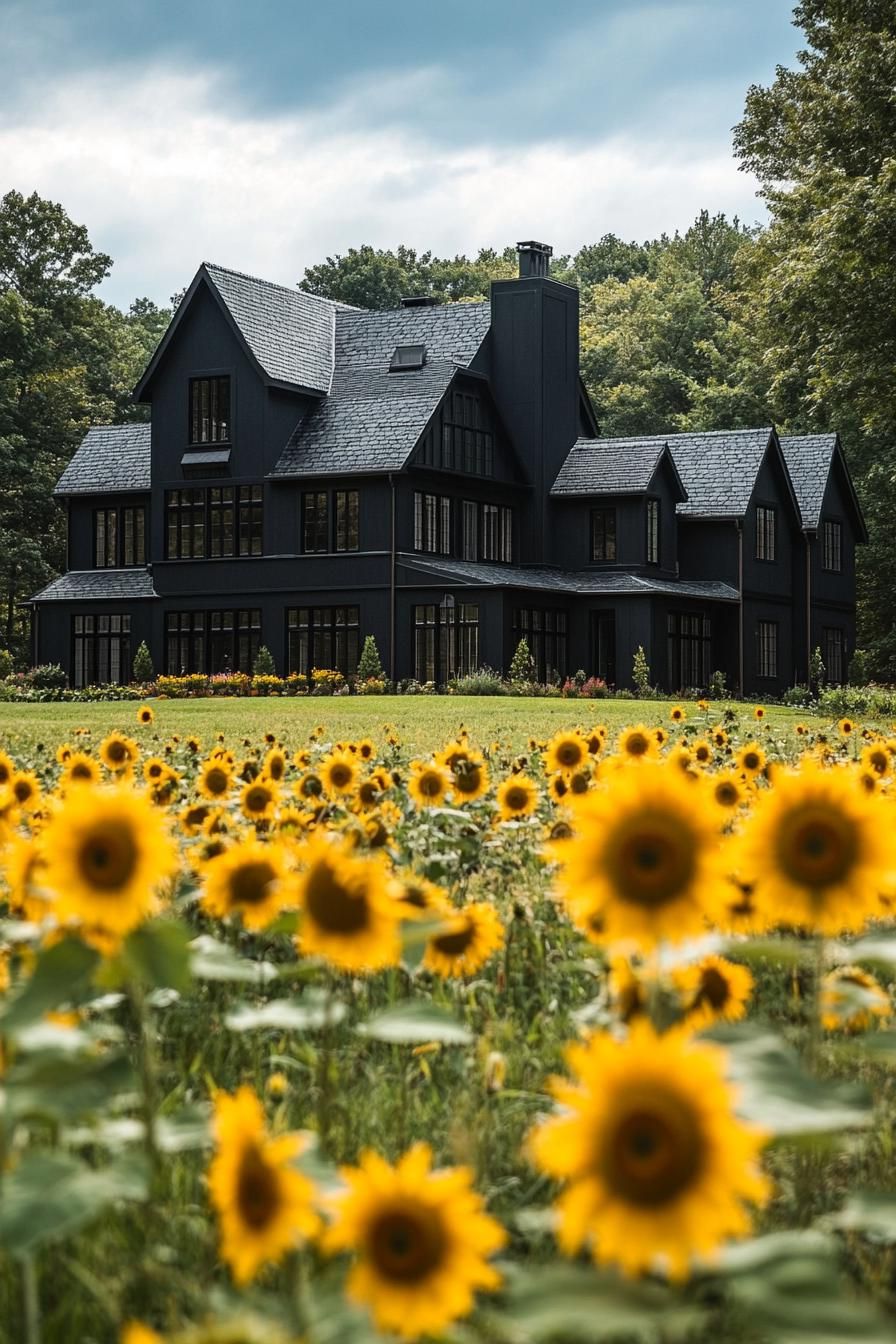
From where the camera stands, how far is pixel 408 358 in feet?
134

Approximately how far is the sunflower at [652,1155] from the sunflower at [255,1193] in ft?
1.01

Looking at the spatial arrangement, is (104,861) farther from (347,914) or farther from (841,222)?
(841,222)

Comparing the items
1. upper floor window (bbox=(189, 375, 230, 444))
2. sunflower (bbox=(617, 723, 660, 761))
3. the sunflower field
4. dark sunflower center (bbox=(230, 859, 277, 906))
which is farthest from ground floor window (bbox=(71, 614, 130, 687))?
dark sunflower center (bbox=(230, 859, 277, 906))

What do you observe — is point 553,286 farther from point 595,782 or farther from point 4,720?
point 595,782

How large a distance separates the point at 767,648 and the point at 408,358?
13.1 m

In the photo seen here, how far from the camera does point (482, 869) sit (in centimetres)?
609

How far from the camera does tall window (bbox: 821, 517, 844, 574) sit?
48094 mm

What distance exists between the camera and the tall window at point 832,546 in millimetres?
48094

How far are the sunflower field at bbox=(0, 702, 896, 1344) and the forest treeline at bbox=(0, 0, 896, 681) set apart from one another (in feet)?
83.1

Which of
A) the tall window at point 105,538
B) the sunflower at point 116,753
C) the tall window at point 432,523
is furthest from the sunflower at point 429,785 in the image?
the tall window at point 105,538

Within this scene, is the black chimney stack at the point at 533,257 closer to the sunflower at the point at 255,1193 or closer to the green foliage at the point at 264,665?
the green foliage at the point at 264,665

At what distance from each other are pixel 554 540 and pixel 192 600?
9646mm

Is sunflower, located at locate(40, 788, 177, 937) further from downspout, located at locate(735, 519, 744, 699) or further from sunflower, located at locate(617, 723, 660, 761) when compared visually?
downspout, located at locate(735, 519, 744, 699)

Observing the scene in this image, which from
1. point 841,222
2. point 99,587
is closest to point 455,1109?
point 841,222
